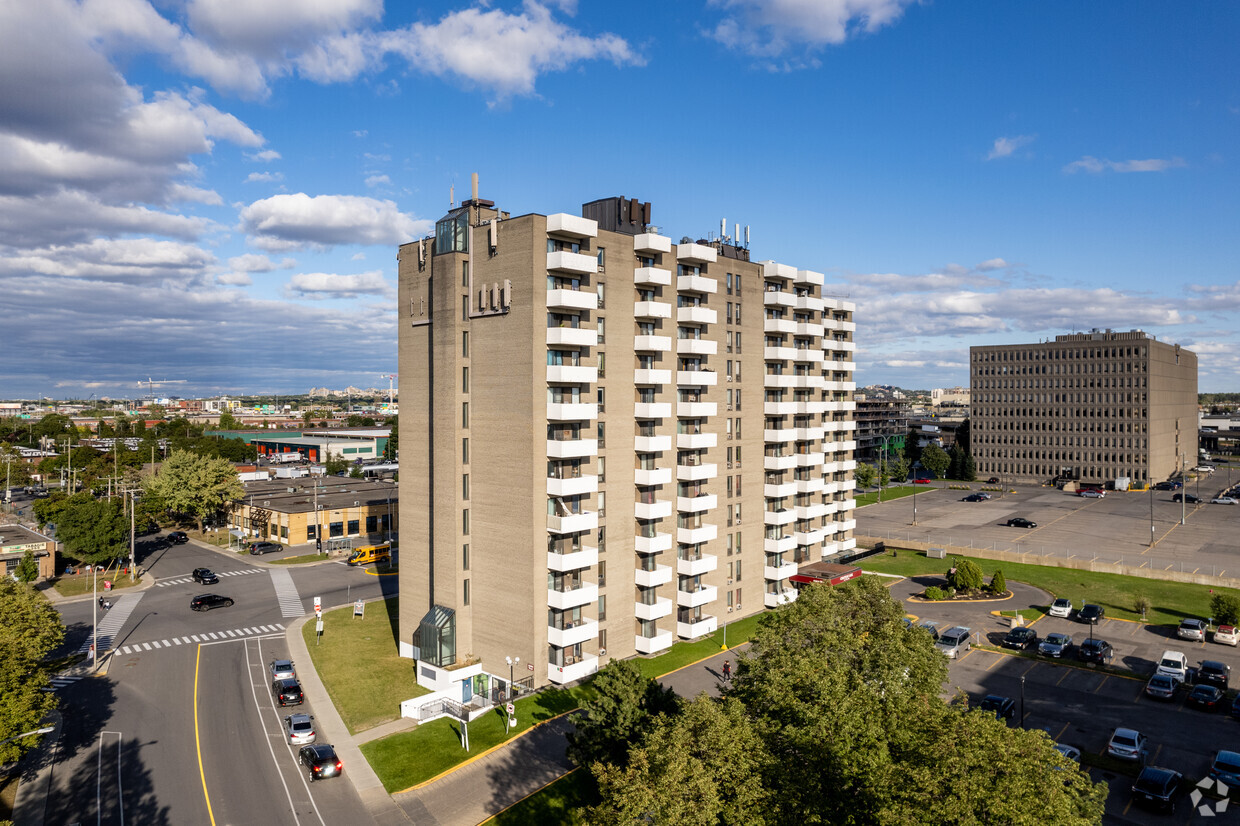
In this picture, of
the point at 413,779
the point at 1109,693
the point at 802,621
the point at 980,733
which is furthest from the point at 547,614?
the point at 1109,693

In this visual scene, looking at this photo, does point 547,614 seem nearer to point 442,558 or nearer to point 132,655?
point 442,558

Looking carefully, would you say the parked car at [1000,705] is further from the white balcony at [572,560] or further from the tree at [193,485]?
the tree at [193,485]

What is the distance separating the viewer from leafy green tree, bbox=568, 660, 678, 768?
36.6 metres

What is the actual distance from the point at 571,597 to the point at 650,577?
9199mm

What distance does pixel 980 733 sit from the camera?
23.2m

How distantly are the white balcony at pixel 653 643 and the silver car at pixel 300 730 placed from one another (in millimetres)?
25608

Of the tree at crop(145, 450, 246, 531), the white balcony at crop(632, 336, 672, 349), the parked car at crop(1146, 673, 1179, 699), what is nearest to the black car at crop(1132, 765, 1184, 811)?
the parked car at crop(1146, 673, 1179, 699)

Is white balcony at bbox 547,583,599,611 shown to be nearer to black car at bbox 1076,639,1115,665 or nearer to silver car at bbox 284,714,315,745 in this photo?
silver car at bbox 284,714,315,745

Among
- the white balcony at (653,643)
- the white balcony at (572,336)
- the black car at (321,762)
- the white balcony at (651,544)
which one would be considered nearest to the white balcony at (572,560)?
the white balcony at (651,544)

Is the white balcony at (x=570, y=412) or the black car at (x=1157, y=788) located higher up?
the white balcony at (x=570, y=412)

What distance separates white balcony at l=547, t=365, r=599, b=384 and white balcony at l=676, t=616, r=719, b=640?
24887 mm

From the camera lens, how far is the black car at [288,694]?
51.0m

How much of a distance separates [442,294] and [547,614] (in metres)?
25.7

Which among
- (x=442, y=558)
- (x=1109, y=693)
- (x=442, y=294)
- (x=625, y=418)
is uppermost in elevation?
(x=442, y=294)
